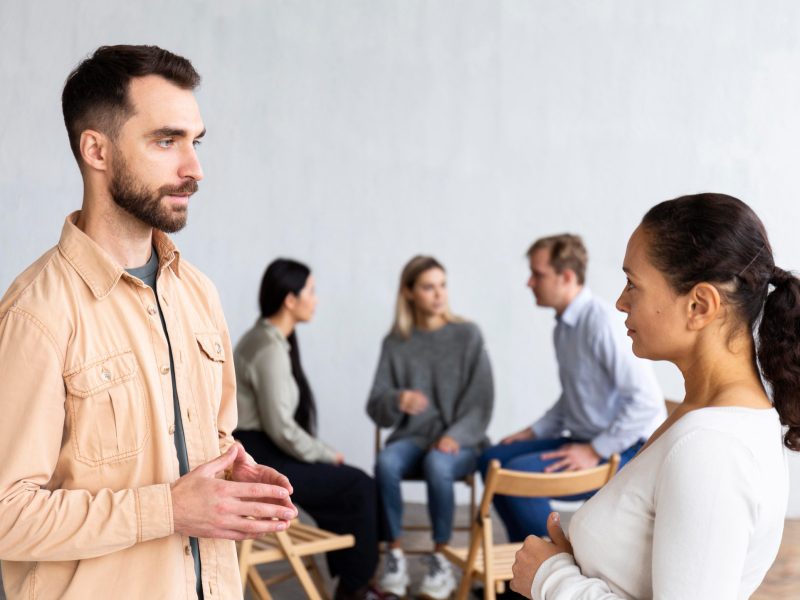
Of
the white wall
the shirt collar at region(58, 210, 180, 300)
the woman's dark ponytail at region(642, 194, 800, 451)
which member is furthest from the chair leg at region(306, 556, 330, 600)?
the woman's dark ponytail at region(642, 194, 800, 451)

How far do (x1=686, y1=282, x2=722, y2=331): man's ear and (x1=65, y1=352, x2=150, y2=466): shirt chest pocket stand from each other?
2.96ft

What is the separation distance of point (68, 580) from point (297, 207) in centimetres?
412

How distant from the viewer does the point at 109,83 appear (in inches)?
61.8

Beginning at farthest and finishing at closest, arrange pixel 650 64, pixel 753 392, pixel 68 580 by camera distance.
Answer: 1. pixel 650 64
2. pixel 68 580
3. pixel 753 392

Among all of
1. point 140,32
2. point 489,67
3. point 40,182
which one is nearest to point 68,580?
point 40,182

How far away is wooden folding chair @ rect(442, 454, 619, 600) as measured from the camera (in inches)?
120

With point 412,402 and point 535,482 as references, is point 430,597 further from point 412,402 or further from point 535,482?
point 535,482

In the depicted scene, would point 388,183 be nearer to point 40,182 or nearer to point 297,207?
point 297,207

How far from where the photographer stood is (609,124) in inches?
228

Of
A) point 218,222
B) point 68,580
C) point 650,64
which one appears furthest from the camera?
point 650,64

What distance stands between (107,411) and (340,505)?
8.31ft

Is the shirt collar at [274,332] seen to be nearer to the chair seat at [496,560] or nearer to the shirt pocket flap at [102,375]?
the chair seat at [496,560]

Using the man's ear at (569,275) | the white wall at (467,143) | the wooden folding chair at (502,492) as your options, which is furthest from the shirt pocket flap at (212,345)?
the white wall at (467,143)

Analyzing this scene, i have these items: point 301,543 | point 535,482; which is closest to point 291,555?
point 301,543
